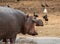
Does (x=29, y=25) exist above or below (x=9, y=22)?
below

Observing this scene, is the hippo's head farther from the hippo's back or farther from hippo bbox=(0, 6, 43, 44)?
the hippo's back

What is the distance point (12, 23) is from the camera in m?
8.78

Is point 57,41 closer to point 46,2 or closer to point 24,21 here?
point 24,21

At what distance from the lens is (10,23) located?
8727mm

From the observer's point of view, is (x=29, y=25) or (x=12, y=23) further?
(x=29, y=25)

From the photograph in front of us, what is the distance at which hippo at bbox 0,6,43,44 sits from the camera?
858 centimetres

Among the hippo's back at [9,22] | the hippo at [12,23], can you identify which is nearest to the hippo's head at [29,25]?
the hippo at [12,23]

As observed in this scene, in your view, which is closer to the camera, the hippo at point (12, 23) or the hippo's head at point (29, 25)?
the hippo at point (12, 23)

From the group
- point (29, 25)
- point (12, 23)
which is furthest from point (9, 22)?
point (29, 25)

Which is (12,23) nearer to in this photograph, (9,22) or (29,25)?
(9,22)

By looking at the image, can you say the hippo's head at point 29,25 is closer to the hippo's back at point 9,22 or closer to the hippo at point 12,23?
the hippo at point 12,23

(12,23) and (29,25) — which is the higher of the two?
(12,23)

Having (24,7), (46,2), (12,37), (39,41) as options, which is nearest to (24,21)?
(12,37)

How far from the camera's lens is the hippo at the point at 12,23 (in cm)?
858
